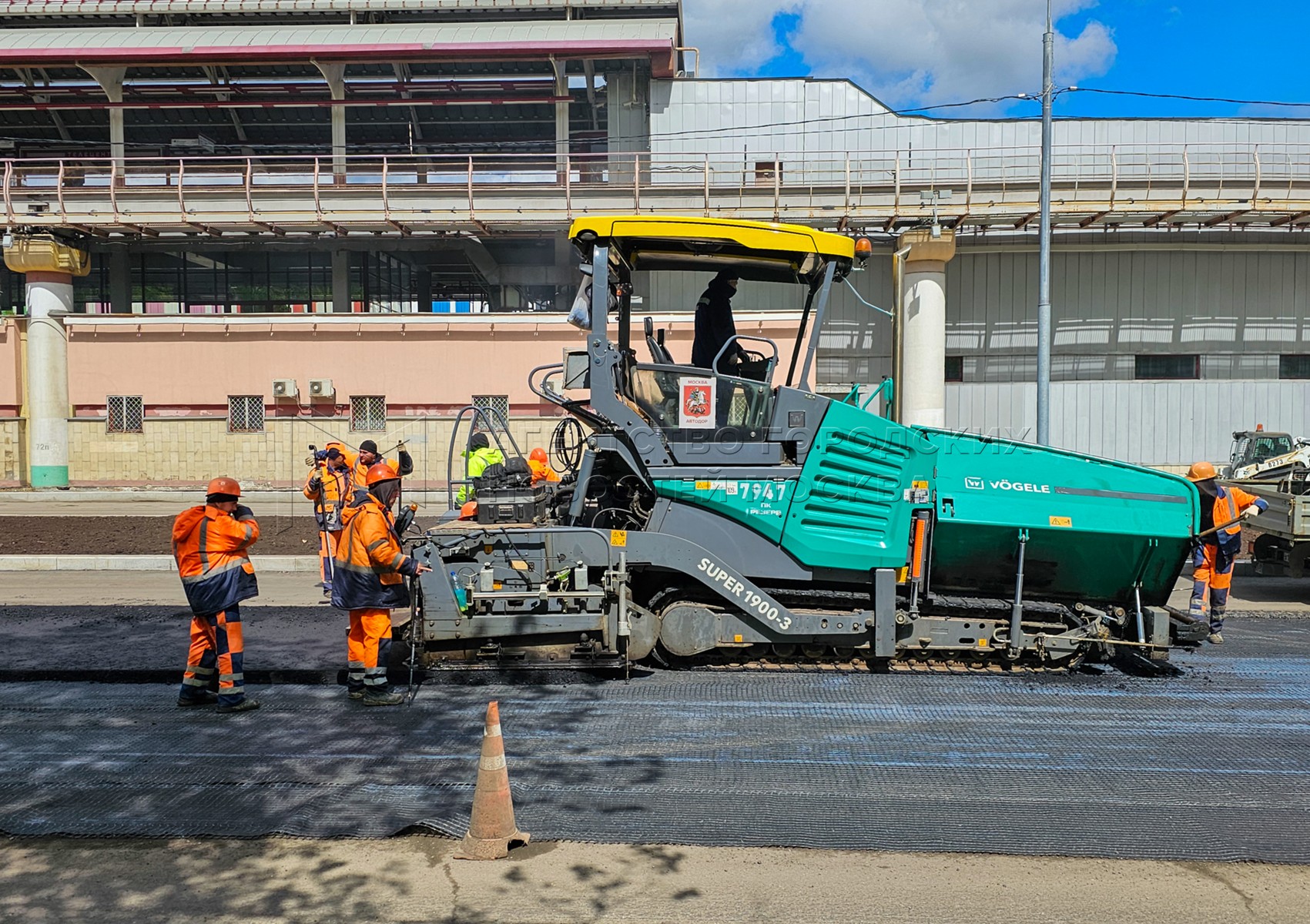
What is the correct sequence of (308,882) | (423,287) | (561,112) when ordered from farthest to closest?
(423,287)
(561,112)
(308,882)

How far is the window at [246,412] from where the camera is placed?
22.1 metres

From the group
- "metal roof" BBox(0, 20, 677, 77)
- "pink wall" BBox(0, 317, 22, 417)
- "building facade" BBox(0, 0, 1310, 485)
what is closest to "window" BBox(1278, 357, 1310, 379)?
"building facade" BBox(0, 0, 1310, 485)

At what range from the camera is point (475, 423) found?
7.89 meters

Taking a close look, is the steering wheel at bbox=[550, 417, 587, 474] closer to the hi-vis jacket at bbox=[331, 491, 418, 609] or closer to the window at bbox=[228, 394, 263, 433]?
the hi-vis jacket at bbox=[331, 491, 418, 609]

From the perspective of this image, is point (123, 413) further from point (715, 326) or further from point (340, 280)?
point (715, 326)

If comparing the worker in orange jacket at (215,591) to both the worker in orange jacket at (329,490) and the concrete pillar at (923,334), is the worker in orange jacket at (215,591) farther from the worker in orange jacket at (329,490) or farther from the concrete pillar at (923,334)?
the concrete pillar at (923,334)

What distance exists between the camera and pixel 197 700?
20.9 ft

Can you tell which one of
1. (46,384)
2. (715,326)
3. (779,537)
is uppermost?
(46,384)

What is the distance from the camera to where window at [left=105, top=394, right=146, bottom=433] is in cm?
2223

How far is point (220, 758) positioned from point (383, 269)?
78.4ft

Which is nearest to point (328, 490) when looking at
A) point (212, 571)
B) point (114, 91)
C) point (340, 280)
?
point (212, 571)

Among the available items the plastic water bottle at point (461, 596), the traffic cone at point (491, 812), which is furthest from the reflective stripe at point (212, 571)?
the traffic cone at point (491, 812)

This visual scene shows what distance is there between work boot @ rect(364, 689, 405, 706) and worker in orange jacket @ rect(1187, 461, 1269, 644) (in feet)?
22.0

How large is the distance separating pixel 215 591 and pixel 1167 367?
77.0ft
